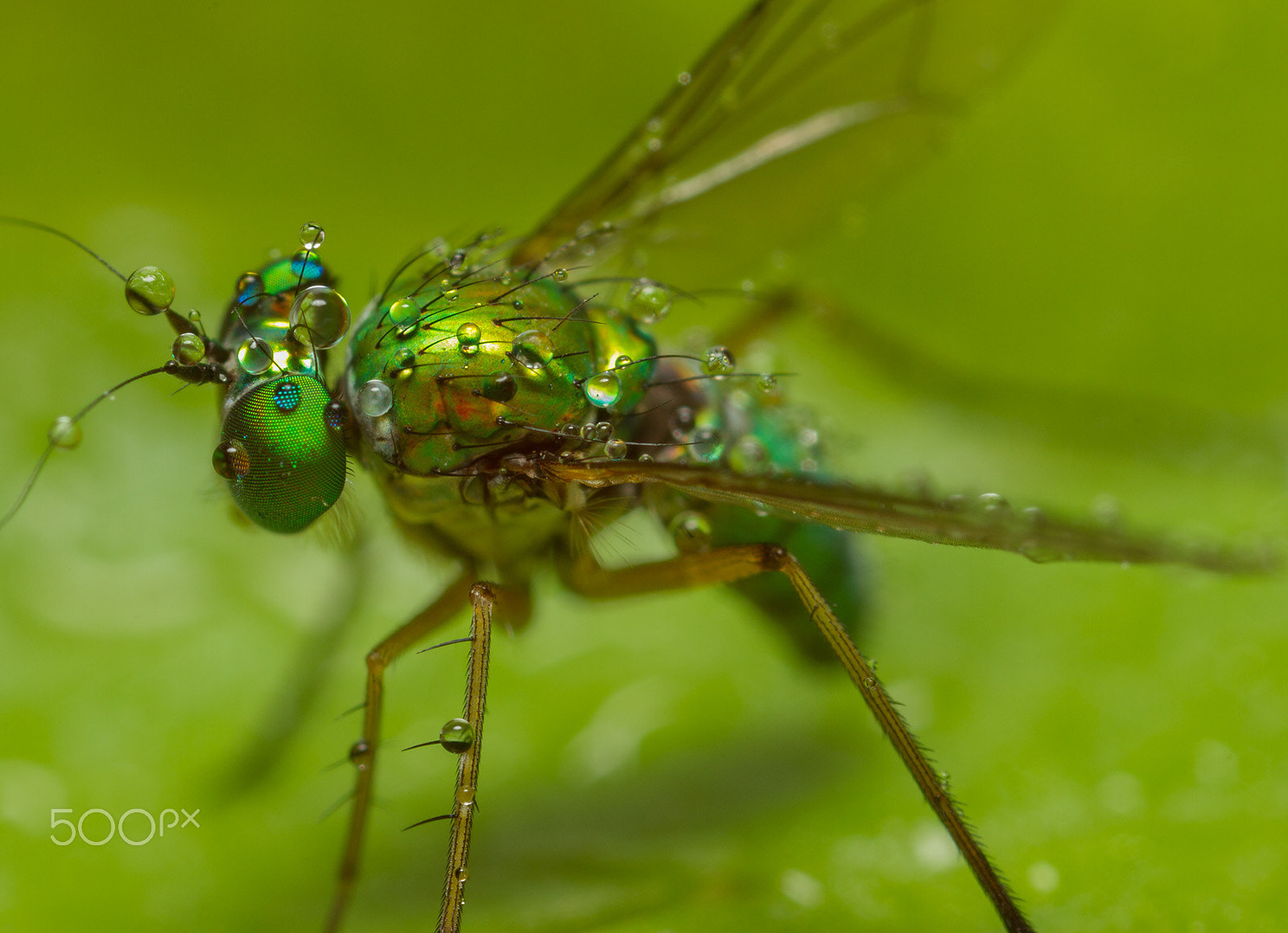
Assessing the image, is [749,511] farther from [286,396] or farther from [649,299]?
[286,396]

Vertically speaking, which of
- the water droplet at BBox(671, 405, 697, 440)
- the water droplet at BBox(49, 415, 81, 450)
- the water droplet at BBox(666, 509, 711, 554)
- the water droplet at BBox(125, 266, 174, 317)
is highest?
the water droplet at BBox(125, 266, 174, 317)

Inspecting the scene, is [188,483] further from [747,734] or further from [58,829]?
[747,734]

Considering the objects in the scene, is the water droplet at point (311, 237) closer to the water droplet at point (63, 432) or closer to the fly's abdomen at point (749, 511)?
the water droplet at point (63, 432)

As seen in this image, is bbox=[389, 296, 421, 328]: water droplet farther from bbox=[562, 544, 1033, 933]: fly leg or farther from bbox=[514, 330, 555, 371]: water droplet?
bbox=[562, 544, 1033, 933]: fly leg

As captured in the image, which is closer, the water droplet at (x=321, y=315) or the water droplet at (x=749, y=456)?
the water droplet at (x=321, y=315)

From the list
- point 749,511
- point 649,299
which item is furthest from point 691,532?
point 649,299

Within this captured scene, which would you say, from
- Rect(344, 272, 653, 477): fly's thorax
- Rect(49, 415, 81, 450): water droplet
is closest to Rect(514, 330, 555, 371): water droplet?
Rect(344, 272, 653, 477): fly's thorax

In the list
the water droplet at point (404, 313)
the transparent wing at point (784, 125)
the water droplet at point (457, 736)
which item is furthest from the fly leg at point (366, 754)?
the transparent wing at point (784, 125)
